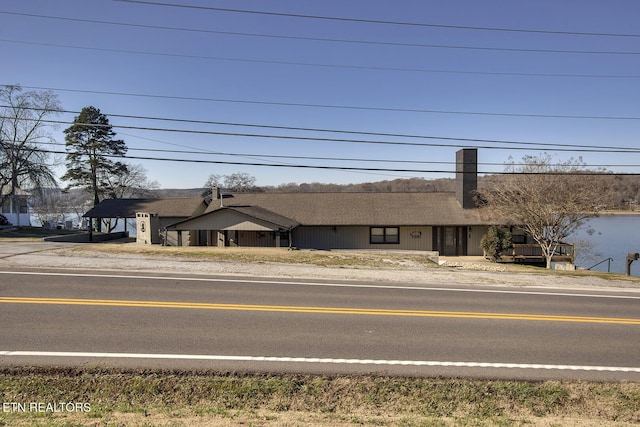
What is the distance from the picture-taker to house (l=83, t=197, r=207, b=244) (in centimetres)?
3403

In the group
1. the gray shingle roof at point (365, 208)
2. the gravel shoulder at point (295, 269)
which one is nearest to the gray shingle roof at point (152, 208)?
the gray shingle roof at point (365, 208)

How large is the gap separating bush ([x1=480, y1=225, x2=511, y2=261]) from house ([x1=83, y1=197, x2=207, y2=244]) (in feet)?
81.6

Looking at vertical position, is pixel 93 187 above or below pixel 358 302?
above

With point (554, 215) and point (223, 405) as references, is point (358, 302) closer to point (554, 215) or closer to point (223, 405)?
point (223, 405)

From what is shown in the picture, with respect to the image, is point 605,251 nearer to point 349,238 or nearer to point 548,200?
point 548,200

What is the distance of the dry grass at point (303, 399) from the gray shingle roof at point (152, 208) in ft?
103

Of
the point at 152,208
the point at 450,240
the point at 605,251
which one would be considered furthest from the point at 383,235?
the point at 605,251

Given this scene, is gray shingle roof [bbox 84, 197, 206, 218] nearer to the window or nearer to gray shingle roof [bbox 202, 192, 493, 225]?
gray shingle roof [bbox 202, 192, 493, 225]

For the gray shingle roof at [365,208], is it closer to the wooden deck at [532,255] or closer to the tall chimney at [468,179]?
the tall chimney at [468,179]

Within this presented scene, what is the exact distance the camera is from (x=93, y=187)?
52594 millimetres

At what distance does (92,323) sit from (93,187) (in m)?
50.6

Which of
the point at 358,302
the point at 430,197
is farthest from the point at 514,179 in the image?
the point at 358,302

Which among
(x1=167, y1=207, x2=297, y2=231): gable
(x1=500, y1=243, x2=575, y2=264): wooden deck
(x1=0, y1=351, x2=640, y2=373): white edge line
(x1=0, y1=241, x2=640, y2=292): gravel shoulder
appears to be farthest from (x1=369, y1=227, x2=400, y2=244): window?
(x1=0, y1=351, x2=640, y2=373): white edge line

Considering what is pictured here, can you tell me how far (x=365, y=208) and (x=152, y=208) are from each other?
19788 mm
